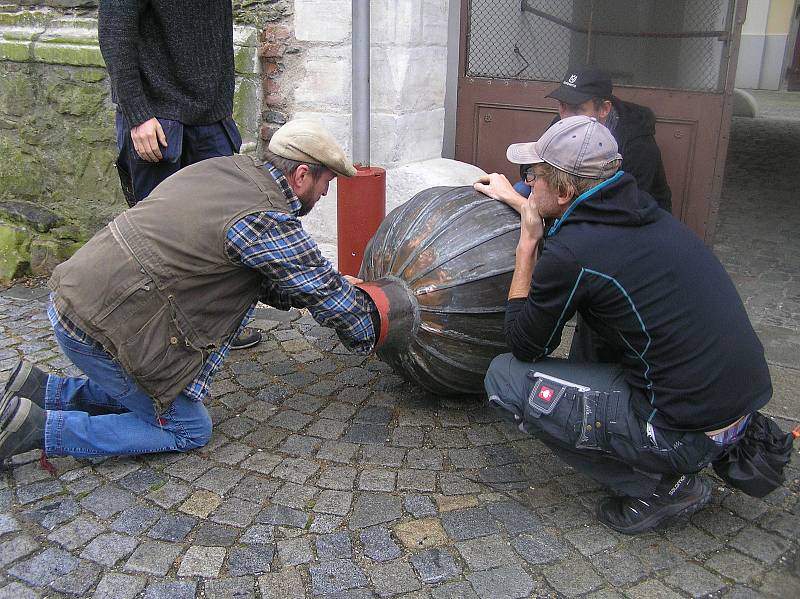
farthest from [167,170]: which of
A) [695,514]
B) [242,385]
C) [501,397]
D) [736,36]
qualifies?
[736,36]

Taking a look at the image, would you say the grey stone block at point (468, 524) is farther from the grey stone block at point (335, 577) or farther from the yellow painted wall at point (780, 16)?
the yellow painted wall at point (780, 16)

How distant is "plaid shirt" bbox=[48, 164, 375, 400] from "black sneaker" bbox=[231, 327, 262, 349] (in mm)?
1044

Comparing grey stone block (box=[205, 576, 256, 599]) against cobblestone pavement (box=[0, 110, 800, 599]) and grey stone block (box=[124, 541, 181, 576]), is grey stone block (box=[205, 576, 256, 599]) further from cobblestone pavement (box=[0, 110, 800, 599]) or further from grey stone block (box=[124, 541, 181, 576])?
grey stone block (box=[124, 541, 181, 576])

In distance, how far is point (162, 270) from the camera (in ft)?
8.71

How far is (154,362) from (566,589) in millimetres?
1505

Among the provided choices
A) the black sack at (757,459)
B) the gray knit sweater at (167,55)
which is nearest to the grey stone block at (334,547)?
the black sack at (757,459)

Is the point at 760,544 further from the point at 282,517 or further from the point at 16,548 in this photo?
the point at 16,548

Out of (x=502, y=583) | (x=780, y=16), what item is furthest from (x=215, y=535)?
(x=780, y=16)

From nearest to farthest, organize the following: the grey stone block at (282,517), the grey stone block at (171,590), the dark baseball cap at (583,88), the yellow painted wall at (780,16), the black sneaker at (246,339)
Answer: the grey stone block at (171,590) < the grey stone block at (282,517) < the dark baseball cap at (583,88) < the black sneaker at (246,339) < the yellow painted wall at (780,16)

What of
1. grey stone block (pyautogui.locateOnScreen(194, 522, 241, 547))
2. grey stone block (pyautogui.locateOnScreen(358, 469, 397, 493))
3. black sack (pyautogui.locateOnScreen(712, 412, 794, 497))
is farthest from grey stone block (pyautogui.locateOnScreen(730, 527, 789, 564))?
grey stone block (pyautogui.locateOnScreen(194, 522, 241, 547))

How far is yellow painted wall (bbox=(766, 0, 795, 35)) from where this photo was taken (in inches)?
659

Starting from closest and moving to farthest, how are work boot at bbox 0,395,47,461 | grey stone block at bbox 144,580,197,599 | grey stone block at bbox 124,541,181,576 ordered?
grey stone block at bbox 144,580,197,599 < grey stone block at bbox 124,541,181,576 < work boot at bbox 0,395,47,461

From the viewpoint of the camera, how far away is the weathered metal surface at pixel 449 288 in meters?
2.96

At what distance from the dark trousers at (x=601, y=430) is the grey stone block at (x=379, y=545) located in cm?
58
